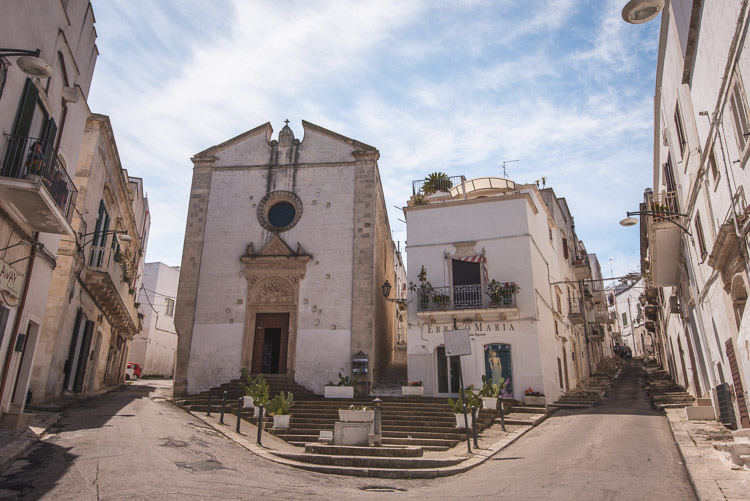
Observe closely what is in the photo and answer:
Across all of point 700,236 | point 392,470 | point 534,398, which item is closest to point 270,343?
point 534,398

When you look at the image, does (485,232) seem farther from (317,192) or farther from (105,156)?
(105,156)

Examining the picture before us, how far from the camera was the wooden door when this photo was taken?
9.05 metres

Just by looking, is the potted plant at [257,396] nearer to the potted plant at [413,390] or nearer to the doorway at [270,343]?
the doorway at [270,343]

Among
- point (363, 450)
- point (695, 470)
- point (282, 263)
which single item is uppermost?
point (282, 263)

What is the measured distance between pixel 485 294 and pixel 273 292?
8440 millimetres

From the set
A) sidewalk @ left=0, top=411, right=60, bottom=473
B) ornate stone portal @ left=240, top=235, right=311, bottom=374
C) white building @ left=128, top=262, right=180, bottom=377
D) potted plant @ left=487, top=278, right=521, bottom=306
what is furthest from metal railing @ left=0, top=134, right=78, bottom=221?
white building @ left=128, top=262, right=180, bottom=377

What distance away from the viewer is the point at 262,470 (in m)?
8.40

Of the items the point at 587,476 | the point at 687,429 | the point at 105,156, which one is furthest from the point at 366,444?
the point at 105,156

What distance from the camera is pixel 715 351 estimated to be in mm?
11773

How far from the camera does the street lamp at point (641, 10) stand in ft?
25.2

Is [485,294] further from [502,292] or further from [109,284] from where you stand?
[109,284]

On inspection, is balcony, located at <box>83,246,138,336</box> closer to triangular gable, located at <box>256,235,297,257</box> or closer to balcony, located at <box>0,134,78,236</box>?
triangular gable, located at <box>256,235,297,257</box>

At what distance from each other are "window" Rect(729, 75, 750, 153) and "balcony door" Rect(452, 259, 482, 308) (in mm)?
11756

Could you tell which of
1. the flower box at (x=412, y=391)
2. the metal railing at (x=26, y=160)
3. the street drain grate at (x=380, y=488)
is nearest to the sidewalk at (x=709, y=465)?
the street drain grate at (x=380, y=488)
